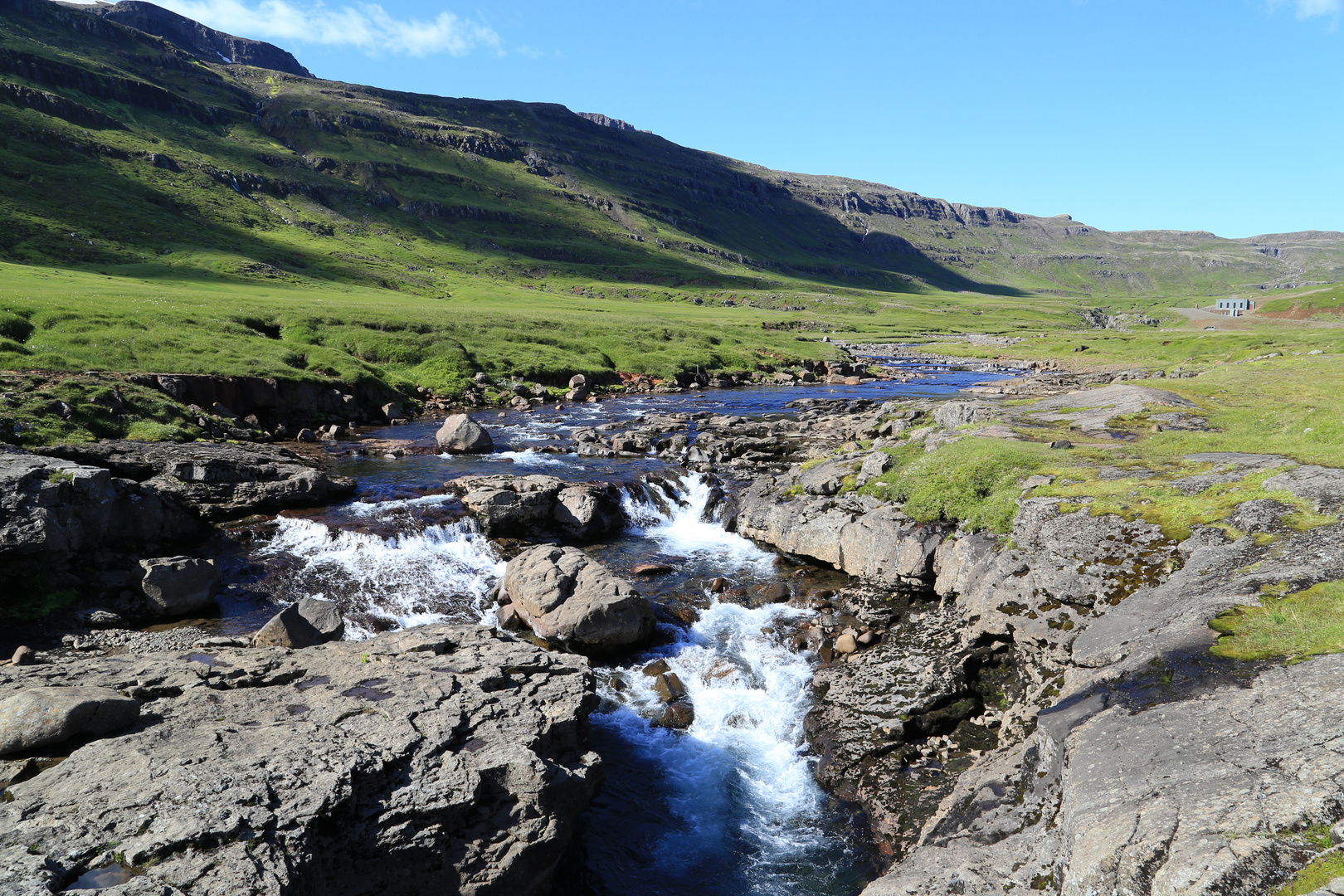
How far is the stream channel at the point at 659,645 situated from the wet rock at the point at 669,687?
0.80ft

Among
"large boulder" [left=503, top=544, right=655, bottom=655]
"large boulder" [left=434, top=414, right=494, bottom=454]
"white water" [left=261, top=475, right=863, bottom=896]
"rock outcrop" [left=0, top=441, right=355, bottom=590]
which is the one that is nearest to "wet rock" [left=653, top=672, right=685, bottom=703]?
"white water" [left=261, top=475, right=863, bottom=896]

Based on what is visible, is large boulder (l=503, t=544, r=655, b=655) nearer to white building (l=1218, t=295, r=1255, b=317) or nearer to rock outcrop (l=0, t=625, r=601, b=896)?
rock outcrop (l=0, t=625, r=601, b=896)

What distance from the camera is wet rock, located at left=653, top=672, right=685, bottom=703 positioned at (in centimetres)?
1812

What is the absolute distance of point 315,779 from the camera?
1001 centimetres

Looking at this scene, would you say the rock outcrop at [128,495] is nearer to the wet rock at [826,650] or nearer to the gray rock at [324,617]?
the gray rock at [324,617]

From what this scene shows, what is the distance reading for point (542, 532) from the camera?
28.6 m

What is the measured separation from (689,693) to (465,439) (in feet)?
87.9

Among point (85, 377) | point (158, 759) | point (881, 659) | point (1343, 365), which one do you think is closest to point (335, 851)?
point (158, 759)

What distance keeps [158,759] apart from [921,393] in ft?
235

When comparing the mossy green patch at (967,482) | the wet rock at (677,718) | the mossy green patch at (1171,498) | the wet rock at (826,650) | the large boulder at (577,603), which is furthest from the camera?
the mossy green patch at (967,482)

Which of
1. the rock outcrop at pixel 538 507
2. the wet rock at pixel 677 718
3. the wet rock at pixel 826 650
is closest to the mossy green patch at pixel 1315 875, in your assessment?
the wet rock at pixel 677 718

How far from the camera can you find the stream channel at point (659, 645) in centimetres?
1330

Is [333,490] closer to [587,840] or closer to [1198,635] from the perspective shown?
[587,840]

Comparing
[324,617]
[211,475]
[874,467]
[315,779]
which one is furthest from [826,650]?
[211,475]
